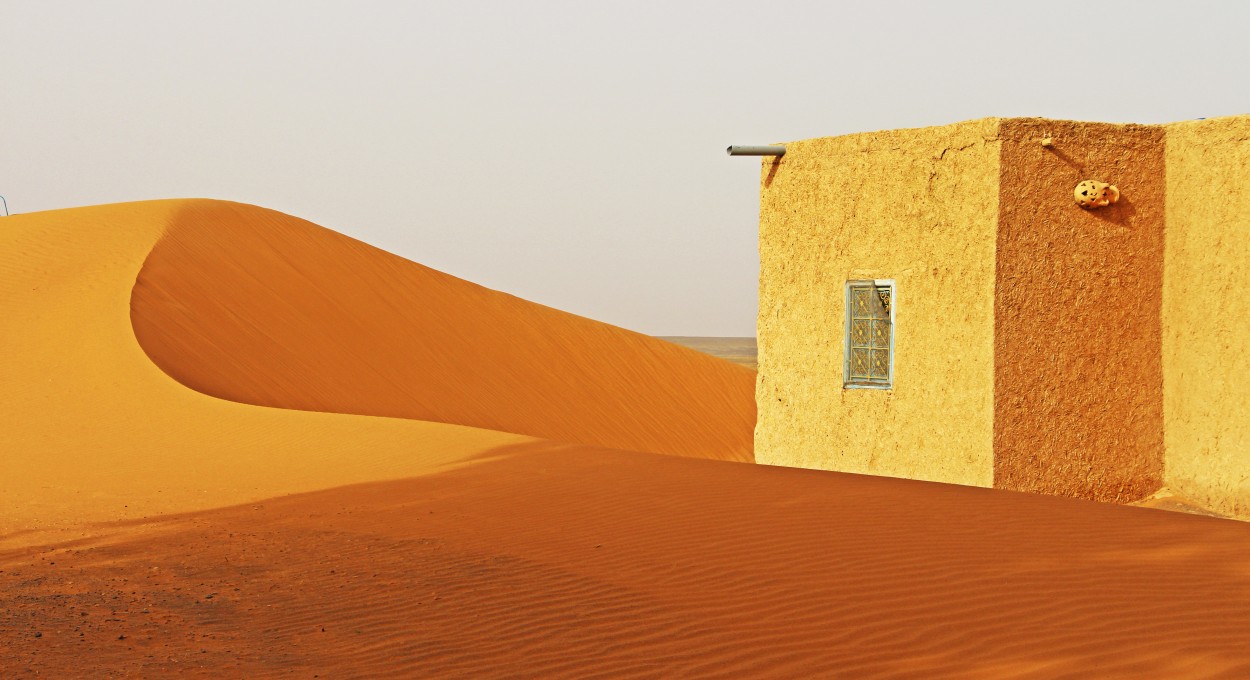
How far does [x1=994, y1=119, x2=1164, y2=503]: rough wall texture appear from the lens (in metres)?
10.1

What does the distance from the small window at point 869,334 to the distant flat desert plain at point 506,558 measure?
1.22 meters

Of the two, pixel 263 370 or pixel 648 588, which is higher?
pixel 263 370

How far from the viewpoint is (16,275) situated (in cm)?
2025

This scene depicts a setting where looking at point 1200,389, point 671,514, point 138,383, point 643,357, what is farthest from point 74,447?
point 643,357

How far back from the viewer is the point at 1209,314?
9922mm

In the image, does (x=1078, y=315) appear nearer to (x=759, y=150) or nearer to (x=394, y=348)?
(x=759, y=150)

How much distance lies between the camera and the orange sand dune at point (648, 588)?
4.80 m

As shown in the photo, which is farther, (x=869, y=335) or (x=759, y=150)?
(x=759, y=150)

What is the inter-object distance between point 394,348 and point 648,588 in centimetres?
1902

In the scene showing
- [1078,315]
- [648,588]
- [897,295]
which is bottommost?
[648,588]

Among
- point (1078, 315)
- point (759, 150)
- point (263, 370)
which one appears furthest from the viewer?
point (263, 370)

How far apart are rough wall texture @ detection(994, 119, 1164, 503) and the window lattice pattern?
1.24 metres

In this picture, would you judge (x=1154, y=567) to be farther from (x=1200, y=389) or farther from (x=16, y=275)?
(x=16, y=275)

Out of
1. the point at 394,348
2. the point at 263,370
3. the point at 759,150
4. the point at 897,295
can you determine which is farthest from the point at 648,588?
the point at 394,348
